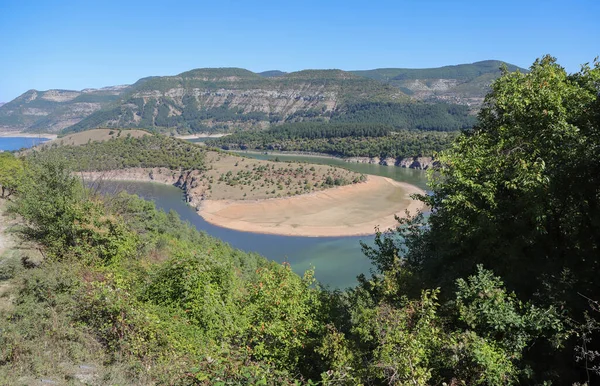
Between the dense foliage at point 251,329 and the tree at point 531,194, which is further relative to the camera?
the tree at point 531,194

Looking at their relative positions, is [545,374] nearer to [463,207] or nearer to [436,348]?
[436,348]

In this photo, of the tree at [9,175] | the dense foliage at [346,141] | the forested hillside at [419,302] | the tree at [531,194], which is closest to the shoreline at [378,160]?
the dense foliage at [346,141]

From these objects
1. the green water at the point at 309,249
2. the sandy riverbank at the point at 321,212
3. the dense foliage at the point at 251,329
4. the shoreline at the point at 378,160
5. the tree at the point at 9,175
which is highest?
the tree at the point at 9,175

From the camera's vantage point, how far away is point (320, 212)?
64438 mm

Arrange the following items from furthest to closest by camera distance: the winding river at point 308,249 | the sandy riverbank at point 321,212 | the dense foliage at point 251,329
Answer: the sandy riverbank at point 321,212, the winding river at point 308,249, the dense foliage at point 251,329

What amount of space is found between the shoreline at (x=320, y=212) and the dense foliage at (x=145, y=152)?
2604 cm

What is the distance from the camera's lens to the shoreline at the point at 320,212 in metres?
57.0

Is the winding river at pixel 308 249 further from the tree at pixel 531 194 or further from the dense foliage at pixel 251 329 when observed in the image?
the tree at pixel 531 194

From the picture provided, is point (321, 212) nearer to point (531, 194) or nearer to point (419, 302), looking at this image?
point (531, 194)

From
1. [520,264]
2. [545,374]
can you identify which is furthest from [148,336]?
[520,264]

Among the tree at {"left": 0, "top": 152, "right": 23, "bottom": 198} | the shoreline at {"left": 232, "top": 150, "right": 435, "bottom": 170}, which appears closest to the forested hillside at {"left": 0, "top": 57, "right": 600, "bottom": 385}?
the tree at {"left": 0, "top": 152, "right": 23, "bottom": 198}

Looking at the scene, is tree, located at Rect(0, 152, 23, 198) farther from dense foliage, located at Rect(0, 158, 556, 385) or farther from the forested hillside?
dense foliage, located at Rect(0, 158, 556, 385)

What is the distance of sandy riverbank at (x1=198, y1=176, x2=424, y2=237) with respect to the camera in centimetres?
5709

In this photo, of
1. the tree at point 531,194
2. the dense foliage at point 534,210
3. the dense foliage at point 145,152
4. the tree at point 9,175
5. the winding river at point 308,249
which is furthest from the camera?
the dense foliage at point 145,152
